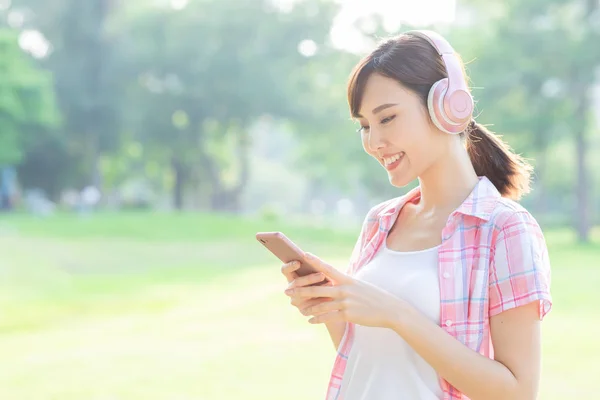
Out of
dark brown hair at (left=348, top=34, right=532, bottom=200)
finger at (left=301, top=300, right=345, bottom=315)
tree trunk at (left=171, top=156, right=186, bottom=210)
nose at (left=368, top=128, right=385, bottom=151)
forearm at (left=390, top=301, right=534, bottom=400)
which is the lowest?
forearm at (left=390, top=301, right=534, bottom=400)

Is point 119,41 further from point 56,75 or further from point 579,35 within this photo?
point 579,35

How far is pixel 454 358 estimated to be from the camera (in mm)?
1123

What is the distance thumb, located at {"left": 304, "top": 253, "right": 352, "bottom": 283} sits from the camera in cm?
111

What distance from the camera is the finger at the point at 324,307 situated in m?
1.12

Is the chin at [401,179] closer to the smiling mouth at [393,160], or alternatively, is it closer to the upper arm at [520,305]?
the smiling mouth at [393,160]

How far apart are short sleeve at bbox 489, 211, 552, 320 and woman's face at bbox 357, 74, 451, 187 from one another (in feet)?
0.58

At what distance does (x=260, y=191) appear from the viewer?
44625 millimetres

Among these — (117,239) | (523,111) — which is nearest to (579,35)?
(523,111)

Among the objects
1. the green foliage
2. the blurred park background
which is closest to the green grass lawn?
the blurred park background

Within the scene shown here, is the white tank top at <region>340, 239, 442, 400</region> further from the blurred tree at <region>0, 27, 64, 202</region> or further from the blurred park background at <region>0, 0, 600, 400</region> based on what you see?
the blurred tree at <region>0, 27, 64, 202</region>

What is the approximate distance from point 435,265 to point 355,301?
0.56ft

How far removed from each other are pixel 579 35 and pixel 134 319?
11.8 metres

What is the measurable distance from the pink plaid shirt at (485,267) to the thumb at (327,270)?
6.4 inches

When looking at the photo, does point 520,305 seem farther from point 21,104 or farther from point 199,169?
point 199,169
